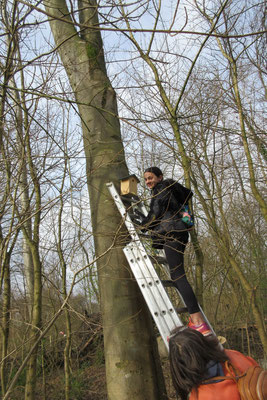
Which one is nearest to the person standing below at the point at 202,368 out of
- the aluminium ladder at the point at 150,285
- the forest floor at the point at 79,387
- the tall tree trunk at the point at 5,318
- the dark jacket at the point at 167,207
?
the aluminium ladder at the point at 150,285

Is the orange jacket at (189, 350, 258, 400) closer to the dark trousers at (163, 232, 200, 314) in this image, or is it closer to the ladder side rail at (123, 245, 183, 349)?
the ladder side rail at (123, 245, 183, 349)

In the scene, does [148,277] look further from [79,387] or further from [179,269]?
[79,387]

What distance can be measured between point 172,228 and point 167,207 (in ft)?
0.63

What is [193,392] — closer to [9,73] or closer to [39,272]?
[9,73]

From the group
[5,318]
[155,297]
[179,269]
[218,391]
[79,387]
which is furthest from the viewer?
[79,387]

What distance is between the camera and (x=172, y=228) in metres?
3.00

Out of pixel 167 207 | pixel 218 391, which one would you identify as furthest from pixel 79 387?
pixel 218 391

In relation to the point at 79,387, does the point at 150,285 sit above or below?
above

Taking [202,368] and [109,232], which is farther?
[109,232]

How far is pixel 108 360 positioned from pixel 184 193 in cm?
160

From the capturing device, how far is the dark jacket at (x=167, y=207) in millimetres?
3020

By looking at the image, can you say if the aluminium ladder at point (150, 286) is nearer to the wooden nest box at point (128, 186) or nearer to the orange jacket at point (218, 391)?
the wooden nest box at point (128, 186)

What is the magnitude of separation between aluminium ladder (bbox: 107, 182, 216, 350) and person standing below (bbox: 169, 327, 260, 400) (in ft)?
2.44

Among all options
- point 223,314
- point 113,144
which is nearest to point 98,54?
point 113,144
